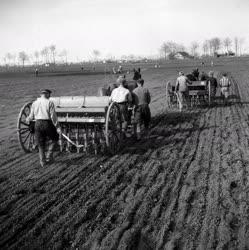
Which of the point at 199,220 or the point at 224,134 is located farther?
the point at 224,134

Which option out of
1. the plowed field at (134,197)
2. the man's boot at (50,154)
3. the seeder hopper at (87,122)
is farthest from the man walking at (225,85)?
the man's boot at (50,154)

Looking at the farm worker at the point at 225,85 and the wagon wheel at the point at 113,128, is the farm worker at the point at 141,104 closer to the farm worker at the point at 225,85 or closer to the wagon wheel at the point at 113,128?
the wagon wheel at the point at 113,128

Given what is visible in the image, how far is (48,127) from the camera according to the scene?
25.8ft

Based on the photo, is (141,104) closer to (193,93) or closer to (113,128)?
(113,128)

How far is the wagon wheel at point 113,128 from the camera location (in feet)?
27.7

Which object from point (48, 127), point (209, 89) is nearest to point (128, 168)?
point (48, 127)

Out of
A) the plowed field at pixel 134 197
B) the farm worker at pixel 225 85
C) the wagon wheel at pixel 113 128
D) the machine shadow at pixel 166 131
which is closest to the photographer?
the plowed field at pixel 134 197

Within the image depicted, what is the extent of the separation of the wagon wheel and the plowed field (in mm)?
272

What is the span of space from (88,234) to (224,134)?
264 inches

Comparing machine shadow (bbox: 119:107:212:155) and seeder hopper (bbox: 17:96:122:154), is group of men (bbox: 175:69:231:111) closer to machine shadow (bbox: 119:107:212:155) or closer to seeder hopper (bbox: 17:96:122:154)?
machine shadow (bbox: 119:107:212:155)

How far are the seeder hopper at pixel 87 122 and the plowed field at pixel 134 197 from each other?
1.34ft

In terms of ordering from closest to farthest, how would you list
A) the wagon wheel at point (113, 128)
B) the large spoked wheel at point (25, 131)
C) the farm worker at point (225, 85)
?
the wagon wheel at point (113, 128) < the large spoked wheel at point (25, 131) < the farm worker at point (225, 85)

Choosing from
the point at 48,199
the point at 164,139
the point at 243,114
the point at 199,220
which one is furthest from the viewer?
the point at 243,114

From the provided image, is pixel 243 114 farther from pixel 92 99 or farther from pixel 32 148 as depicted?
pixel 32 148
